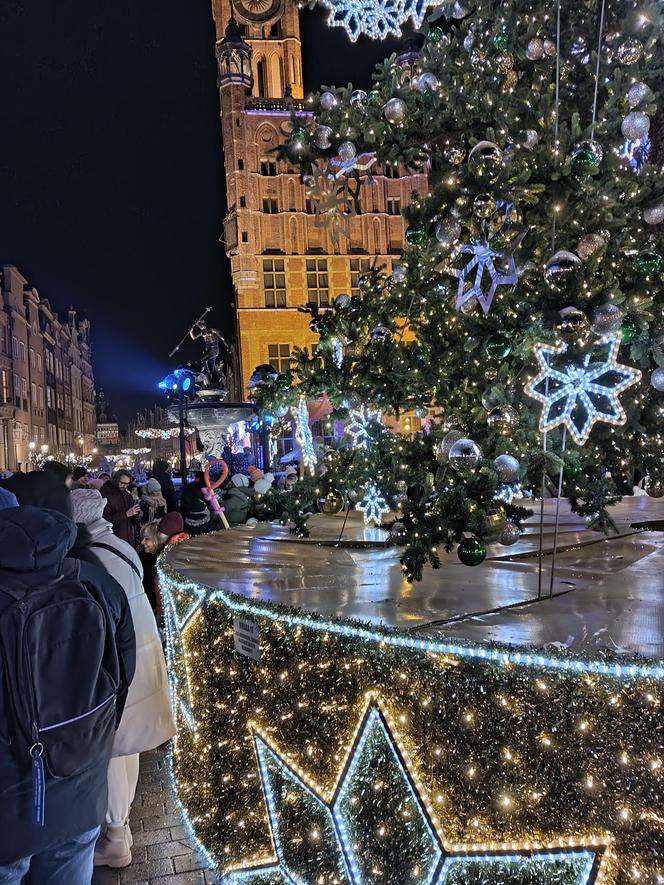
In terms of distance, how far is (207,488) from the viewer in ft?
27.9

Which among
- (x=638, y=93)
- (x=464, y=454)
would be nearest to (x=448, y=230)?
(x=464, y=454)

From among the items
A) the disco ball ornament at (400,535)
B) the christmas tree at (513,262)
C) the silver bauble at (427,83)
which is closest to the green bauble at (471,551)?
the christmas tree at (513,262)

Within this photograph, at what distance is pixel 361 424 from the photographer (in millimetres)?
5500

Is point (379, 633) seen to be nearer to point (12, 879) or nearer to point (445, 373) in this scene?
point (12, 879)

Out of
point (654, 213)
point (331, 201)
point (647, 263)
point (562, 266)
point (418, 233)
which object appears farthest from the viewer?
point (331, 201)

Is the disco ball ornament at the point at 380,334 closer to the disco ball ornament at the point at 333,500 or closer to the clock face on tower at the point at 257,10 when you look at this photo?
the disco ball ornament at the point at 333,500

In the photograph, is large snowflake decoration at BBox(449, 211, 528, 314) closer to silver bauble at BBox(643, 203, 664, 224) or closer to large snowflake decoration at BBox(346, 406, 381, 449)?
silver bauble at BBox(643, 203, 664, 224)

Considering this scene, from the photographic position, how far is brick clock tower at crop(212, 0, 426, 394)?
38281mm

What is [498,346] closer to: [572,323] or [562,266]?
[572,323]

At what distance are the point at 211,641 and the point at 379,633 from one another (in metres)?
1.39

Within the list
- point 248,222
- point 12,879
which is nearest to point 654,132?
point 12,879

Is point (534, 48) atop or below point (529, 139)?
atop

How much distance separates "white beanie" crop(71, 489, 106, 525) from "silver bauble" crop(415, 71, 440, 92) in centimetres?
294

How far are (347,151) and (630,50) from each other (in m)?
1.85
